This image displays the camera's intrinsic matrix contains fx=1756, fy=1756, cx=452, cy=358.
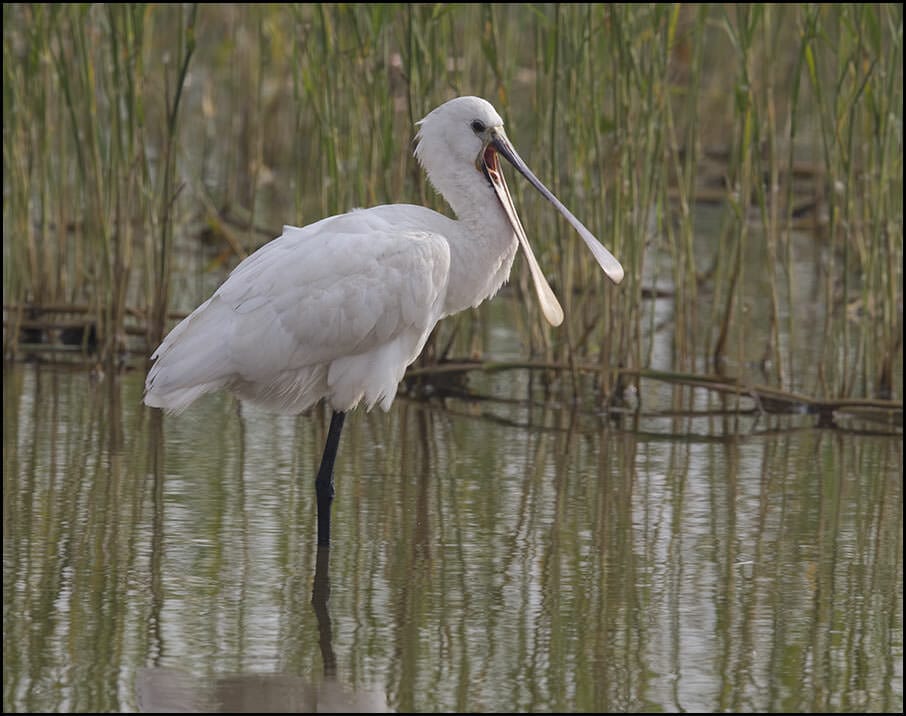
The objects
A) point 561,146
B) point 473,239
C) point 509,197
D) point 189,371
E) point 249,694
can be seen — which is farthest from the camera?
point 561,146

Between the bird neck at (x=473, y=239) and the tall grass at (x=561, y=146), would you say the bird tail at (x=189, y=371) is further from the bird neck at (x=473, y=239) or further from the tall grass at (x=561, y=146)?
the tall grass at (x=561, y=146)

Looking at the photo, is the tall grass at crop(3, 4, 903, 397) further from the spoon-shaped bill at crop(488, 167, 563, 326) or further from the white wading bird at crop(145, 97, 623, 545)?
the white wading bird at crop(145, 97, 623, 545)

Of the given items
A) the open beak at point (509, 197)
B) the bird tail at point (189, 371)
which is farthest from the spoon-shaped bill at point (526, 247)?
the bird tail at point (189, 371)

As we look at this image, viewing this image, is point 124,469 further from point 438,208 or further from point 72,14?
point 72,14

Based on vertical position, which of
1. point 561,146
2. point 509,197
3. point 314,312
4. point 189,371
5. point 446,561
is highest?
point 561,146

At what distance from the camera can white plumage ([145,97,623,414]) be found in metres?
5.59

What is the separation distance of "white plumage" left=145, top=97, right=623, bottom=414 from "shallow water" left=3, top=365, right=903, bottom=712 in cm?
54

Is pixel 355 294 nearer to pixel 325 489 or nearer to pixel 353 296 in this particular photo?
pixel 353 296

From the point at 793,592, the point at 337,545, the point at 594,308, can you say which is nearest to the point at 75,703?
the point at 337,545

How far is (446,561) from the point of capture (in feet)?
18.5

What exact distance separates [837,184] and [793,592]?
267cm

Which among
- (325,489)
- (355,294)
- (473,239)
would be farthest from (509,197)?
(325,489)

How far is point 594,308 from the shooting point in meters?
9.59

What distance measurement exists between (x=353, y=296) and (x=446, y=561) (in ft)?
2.96
